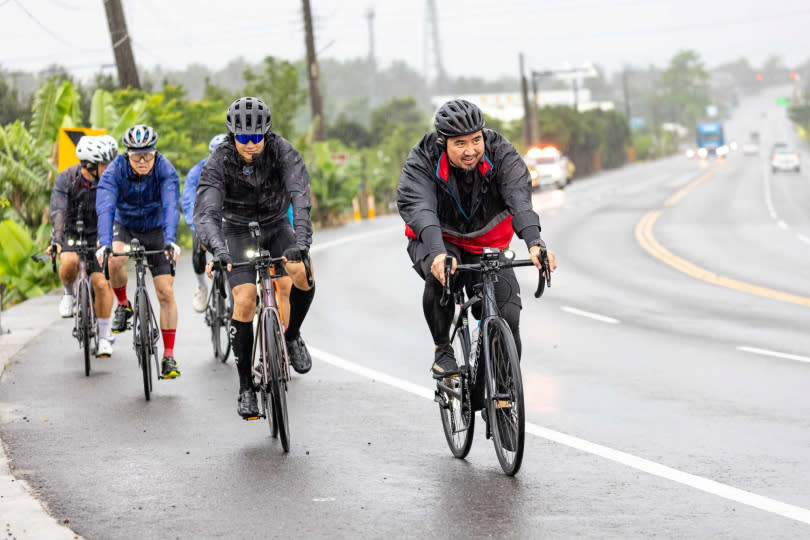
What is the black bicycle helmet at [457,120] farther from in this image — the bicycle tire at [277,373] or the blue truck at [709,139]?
the blue truck at [709,139]

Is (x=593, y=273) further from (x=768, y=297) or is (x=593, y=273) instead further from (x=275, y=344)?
(x=275, y=344)

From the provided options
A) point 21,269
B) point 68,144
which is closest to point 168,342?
point 21,269

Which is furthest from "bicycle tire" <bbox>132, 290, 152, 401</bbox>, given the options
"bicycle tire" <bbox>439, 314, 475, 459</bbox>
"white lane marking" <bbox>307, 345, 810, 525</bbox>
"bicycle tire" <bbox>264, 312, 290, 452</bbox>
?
"bicycle tire" <bbox>439, 314, 475, 459</bbox>

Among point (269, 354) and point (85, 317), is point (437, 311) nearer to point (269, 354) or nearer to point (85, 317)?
point (269, 354)

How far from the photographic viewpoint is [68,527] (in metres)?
5.80

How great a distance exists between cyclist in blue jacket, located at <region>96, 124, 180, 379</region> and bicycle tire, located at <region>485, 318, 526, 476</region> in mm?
3672

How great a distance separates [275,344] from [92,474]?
4.19 ft

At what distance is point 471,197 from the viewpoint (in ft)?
22.2

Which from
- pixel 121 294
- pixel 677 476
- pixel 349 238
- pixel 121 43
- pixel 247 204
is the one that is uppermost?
pixel 121 43

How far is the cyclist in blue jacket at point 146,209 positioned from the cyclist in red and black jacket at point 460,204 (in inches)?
129

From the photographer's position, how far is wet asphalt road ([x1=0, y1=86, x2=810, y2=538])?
19.1 ft

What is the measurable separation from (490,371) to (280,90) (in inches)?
1317

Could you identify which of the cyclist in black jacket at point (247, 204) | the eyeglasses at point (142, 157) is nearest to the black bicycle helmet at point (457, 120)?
the cyclist in black jacket at point (247, 204)

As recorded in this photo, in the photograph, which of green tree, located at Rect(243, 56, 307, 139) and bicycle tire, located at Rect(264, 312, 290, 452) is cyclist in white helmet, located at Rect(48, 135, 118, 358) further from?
green tree, located at Rect(243, 56, 307, 139)
